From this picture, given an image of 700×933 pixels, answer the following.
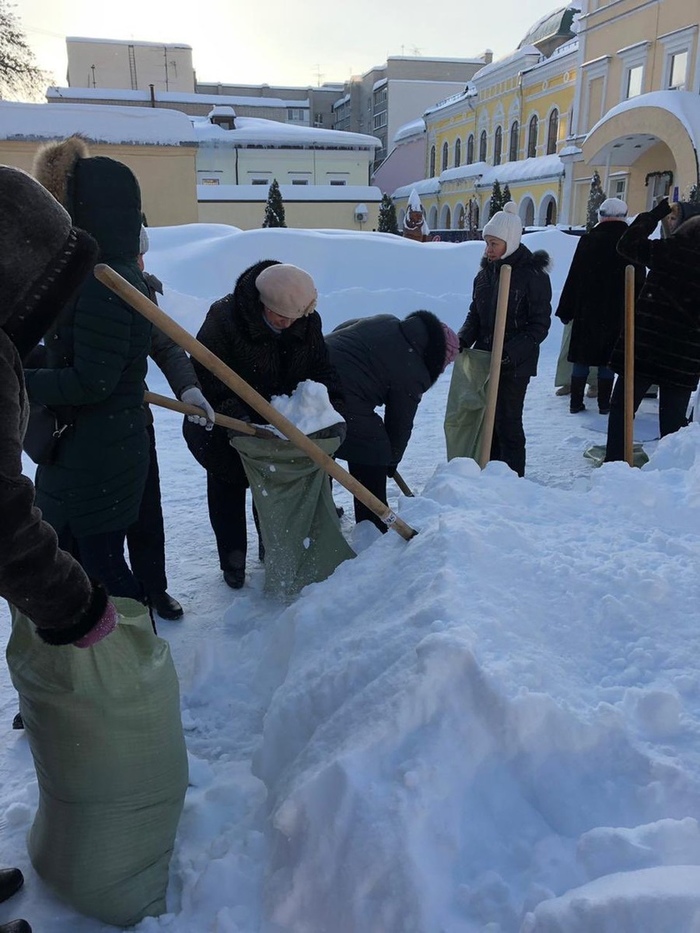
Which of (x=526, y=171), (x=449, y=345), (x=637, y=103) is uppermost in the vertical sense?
(x=637, y=103)

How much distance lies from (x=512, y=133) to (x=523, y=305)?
28.9 m

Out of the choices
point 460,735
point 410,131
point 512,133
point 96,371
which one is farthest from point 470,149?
point 460,735

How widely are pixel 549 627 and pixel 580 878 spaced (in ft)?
Answer: 2.18

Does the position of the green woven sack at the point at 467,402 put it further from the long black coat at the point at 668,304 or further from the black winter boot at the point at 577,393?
the black winter boot at the point at 577,393

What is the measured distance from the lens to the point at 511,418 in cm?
412

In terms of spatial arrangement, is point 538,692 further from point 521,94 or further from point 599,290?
point 521,94

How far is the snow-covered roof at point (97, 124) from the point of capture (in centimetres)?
1216

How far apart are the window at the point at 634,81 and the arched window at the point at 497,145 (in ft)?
33.9

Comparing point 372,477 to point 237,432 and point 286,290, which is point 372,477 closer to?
point 237,432

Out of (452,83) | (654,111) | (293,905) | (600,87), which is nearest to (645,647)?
(293,905)

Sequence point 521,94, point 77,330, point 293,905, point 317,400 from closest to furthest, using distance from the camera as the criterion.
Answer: point 293,905 → point 77,330 → point 317,400 → point 521,94

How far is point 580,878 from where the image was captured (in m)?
1.26

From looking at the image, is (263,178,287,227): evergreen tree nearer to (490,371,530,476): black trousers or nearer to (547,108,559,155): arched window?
(547,108,559,155): arched window

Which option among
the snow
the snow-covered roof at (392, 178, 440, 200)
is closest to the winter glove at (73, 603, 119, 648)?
the snow
